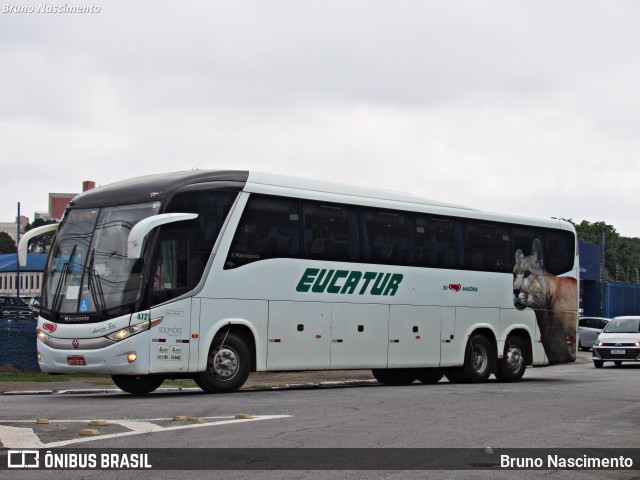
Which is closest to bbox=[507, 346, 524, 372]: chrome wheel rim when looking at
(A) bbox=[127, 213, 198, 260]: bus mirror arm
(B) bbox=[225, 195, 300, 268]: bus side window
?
(B) bbox=[225, 195, 300, 268]: bus side window

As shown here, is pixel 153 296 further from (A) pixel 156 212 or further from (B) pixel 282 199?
(B) pixel 282 199

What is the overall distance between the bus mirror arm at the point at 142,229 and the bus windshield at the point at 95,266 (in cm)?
35

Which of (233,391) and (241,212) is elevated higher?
(241,212)

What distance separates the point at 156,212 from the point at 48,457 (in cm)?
841

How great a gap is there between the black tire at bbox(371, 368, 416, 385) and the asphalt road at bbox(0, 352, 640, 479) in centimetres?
468

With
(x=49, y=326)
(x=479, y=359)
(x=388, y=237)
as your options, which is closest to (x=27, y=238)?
(x=49, y=326)

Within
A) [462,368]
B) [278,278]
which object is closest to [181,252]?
[278,278]

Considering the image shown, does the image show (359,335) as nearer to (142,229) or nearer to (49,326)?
(142,229)

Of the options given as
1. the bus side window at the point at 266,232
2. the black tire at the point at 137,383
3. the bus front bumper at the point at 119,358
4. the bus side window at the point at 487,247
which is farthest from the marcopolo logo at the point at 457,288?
the bus front bumper at the point at 119,358

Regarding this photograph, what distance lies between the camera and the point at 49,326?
17.8 meters

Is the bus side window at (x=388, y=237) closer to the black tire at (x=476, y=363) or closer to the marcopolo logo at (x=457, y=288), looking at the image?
the marcopolo logo at (x=457, y=288)

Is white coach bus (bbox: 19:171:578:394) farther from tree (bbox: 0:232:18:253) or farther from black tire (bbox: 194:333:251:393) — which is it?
tree (bbox: 0:232:18:253)

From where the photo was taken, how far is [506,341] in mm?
24594

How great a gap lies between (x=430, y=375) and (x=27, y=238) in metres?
9.81
